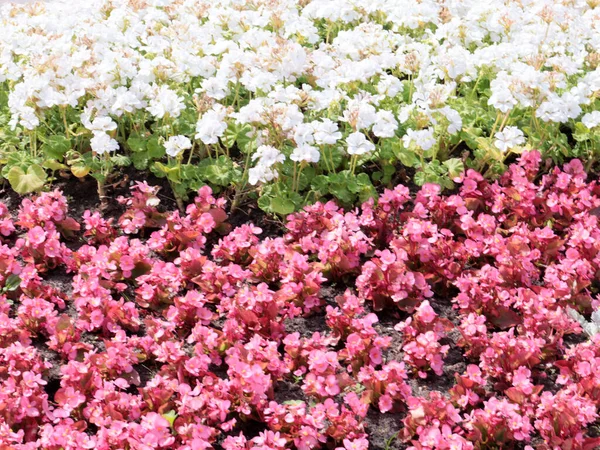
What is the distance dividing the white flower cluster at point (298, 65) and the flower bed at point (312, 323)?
16.4 inches

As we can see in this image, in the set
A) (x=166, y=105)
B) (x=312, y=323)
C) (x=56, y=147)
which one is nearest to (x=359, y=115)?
(x=166, y=105)

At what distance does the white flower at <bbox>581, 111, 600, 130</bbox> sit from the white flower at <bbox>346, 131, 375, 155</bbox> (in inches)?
53.8

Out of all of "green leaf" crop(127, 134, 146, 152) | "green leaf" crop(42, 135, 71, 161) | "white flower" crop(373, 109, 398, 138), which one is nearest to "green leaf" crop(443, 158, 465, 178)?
"white flower" crop(373, 109, 398, 138)

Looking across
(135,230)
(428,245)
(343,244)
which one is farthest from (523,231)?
(135,230)

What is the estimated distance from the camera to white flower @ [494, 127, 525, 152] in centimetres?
489

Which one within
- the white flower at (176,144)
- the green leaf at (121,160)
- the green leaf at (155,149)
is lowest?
the green leaf at (121,160)

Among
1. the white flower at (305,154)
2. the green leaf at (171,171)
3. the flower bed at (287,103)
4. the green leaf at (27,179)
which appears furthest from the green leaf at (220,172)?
the green leaf at (27,179)

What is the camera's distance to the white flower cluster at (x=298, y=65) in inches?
191

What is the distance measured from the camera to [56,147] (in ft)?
16.9

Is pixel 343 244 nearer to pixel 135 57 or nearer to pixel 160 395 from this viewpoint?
pixel 160 395

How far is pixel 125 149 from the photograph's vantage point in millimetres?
5371

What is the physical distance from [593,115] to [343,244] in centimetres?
182

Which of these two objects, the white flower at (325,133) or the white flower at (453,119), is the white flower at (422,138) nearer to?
the white flower at (453,119)

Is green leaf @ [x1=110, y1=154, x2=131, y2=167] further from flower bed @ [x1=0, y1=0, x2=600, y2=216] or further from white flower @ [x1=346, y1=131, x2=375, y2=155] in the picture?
white flower @ [x1=346, y1=131, x2=375, y2=155]
